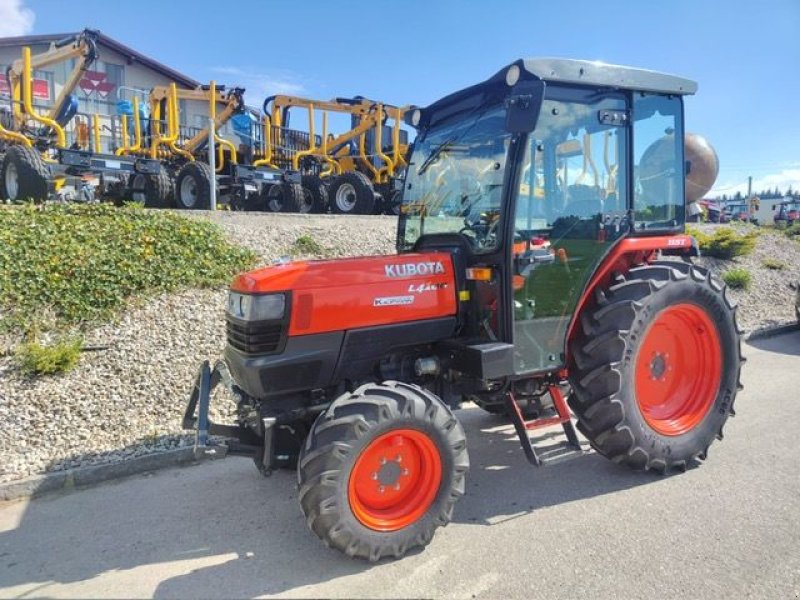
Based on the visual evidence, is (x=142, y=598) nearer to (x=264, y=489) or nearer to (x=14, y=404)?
(x=264, y=489)

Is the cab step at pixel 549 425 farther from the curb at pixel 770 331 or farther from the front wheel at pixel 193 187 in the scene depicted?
the front wheel at pixel 193 187

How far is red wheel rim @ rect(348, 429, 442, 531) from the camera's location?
3055 mm

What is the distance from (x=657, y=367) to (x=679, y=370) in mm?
265

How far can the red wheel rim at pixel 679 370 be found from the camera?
4113 millimetres

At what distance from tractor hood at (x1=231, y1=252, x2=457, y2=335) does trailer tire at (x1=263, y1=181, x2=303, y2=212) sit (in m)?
10.7

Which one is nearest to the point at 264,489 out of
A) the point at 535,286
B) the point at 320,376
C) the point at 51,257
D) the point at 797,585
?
the point at 320,376

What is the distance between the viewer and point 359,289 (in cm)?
334

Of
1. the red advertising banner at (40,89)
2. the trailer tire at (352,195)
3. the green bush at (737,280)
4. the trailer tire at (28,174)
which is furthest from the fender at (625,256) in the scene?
the red advertising banner at (40,89)

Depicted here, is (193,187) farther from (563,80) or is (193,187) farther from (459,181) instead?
(563,80)

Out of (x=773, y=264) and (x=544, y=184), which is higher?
(x=544, y=184)

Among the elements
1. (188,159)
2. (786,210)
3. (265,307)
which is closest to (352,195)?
(188,159)

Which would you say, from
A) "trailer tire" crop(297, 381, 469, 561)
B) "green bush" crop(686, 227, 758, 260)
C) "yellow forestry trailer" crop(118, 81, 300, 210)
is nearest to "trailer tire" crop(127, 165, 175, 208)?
"yellow forestry trailer" crop(118, 81, 300, 210)

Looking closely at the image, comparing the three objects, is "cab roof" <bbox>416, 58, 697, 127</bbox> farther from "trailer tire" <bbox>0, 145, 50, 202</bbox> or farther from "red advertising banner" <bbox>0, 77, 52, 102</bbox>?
"red advertising banner" <bbox>0, 77, 52, 102</bbox>

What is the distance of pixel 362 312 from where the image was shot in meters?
3.35
